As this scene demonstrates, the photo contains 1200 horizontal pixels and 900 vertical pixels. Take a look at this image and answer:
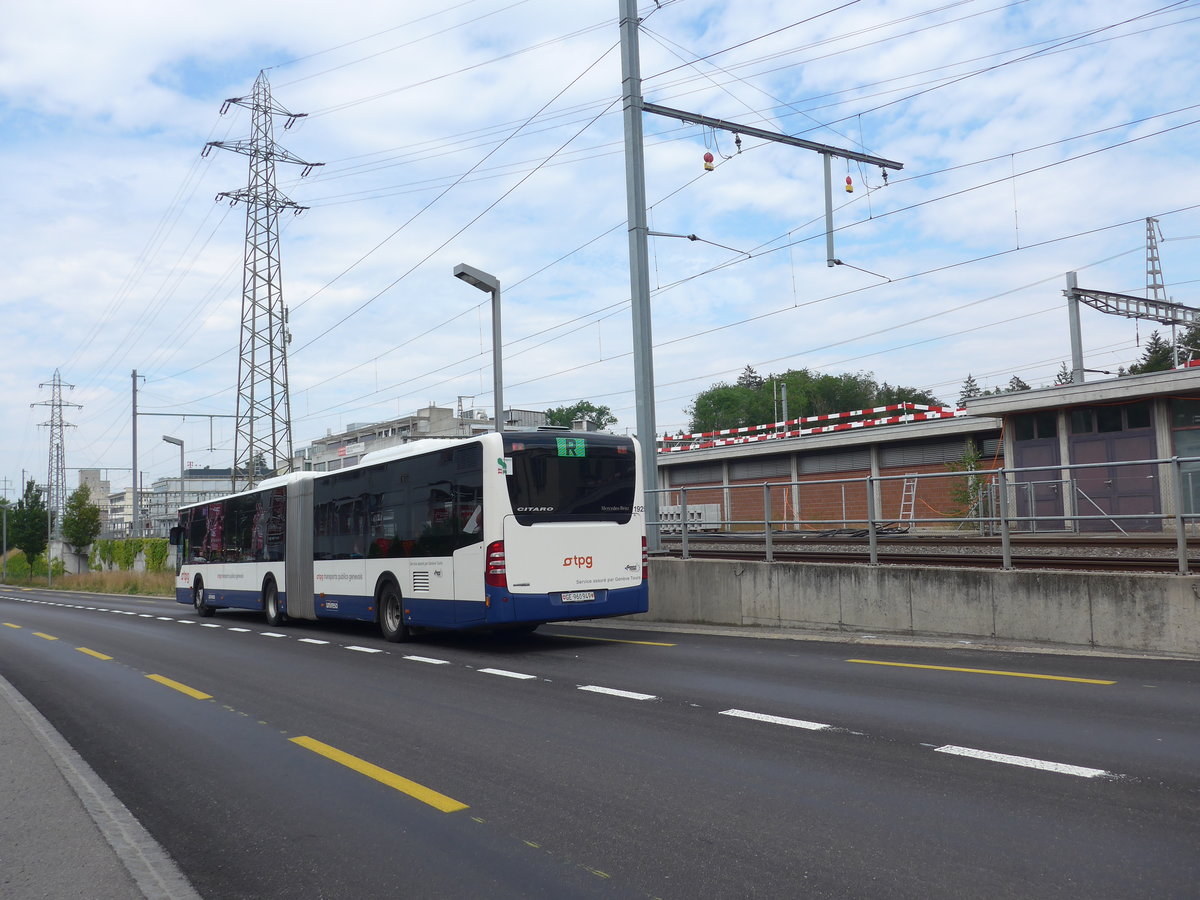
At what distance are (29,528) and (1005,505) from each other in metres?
82.3

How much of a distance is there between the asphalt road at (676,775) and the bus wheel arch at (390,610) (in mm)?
3629

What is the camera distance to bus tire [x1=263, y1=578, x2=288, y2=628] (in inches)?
820

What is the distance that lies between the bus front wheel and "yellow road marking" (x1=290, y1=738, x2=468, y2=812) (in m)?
7.65

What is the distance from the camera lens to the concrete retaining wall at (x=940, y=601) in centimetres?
1047

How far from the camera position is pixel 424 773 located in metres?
6.36

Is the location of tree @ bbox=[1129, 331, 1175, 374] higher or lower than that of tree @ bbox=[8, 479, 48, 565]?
higher

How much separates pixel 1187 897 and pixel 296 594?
17864 millimetres

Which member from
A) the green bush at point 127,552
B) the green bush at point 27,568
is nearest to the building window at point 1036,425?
the green bush at point 127,552

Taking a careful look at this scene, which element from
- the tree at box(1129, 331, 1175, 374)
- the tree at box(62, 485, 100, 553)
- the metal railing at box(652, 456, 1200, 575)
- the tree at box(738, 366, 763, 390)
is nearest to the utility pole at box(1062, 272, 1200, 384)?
the metal railing at box(652, 456, 1200, 575)

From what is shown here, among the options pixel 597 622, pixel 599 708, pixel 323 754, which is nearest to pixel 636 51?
pixel 597 622

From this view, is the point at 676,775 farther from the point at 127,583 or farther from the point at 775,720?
the point at 127,583

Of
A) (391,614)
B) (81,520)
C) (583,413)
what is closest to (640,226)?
(391,614)

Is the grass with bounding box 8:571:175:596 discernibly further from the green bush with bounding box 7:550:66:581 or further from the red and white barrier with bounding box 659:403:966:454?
the red and white barrier with bounding box 659:403:966:454

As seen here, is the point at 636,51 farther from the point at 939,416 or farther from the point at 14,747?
the point at 939,416
